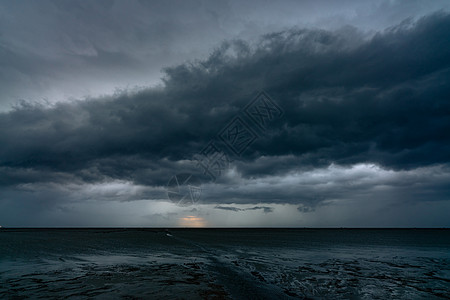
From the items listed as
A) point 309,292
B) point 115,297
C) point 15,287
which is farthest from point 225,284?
point 15,287

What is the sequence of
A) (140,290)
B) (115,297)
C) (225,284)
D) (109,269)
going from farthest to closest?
(109,269) < (225,284) < (140,290) < (115,297)

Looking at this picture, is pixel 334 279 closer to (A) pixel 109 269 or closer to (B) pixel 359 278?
(B) pixel 359 278

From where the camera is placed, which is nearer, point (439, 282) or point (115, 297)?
point (115, 297)

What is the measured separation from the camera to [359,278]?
22750mm

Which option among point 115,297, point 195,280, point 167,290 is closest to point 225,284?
point 195,280

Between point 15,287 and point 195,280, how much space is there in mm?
12165

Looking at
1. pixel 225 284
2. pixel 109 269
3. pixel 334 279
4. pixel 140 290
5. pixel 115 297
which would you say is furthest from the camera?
pixel 109 269

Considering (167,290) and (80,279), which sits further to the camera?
(80,279)

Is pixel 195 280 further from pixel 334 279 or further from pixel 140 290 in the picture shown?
pixel 334 279

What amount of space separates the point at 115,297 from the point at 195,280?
683cm

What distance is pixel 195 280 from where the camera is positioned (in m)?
20.3

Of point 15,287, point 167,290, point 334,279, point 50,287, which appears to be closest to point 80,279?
point 50,287

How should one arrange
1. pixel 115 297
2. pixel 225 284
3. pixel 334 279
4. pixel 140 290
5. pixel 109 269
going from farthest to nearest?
1. pixel 109 269
2. pixel 334 279
3. pixel 225 284
4. pixel 140 290
5. pixel 115 297

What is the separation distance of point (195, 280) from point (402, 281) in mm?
17618
